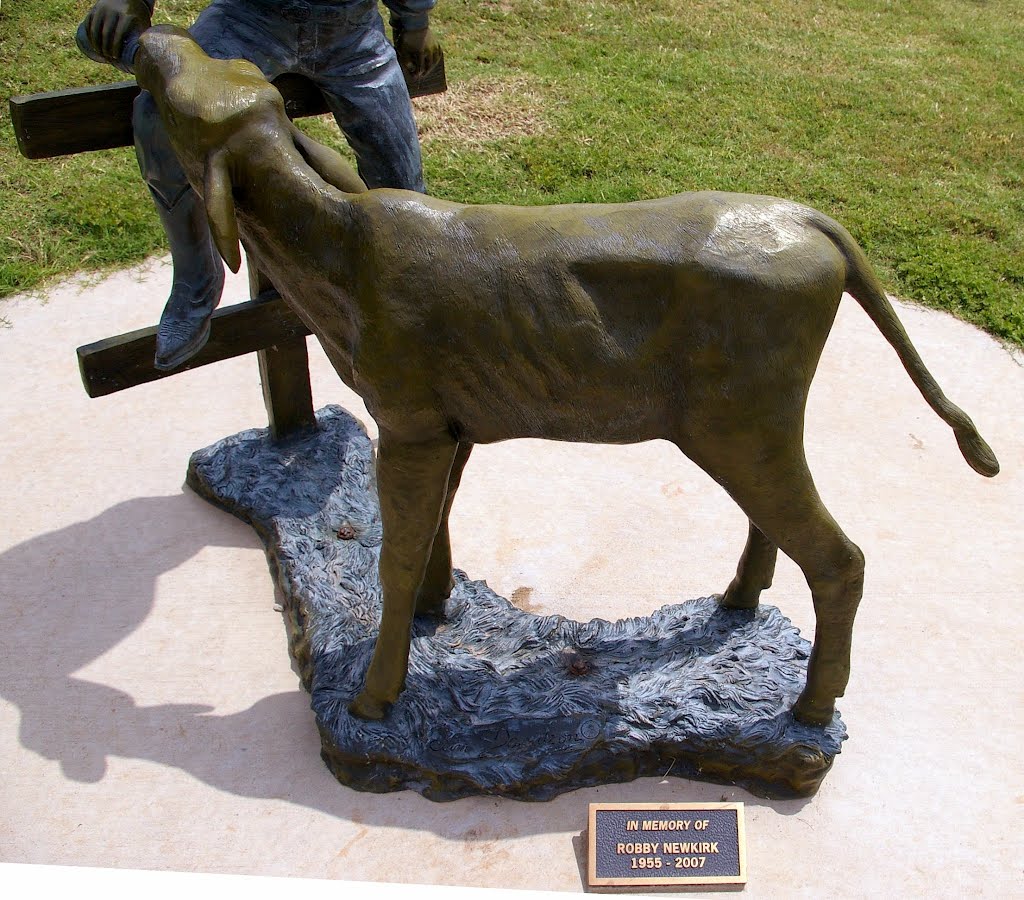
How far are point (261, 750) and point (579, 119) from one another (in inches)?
238

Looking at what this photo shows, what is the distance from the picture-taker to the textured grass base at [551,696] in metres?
3.24

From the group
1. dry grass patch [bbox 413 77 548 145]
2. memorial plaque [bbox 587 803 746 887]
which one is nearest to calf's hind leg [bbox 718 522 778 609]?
memorial plaque [bbox 587 803 746 887]

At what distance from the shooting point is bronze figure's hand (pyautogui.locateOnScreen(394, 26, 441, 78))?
4.03 meters

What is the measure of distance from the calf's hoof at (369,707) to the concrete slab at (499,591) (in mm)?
254

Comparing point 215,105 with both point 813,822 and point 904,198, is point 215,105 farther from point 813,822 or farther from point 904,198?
point 904,198

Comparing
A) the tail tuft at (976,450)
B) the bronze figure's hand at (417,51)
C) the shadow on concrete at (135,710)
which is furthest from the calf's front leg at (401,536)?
the bronze figure's hand at (417,51)

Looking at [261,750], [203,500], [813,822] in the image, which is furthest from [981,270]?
[261,750]

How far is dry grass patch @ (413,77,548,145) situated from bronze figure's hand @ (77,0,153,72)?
15.5 ft

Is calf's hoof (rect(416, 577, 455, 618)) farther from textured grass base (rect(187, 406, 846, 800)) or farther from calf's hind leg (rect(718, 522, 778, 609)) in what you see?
calf's hind leg (rect(718, 522, 778, 609))

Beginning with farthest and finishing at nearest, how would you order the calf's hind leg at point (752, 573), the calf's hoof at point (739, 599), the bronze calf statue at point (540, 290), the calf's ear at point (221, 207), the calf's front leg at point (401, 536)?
the calf's hoof at point (739, 599) → the calf's hind leg at point (752, 573) → the calf's front leg at point (401, 536) → the bronze calf statue at point (540, 290) → the calf's ear at point (221, 207)

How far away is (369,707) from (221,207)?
5.43ft

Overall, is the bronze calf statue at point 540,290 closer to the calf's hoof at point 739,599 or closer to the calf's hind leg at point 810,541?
the calf's hind leg at point 810,541

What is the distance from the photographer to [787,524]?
274 centimetres

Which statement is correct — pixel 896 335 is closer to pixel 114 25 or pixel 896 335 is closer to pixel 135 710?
pixel 114 25
